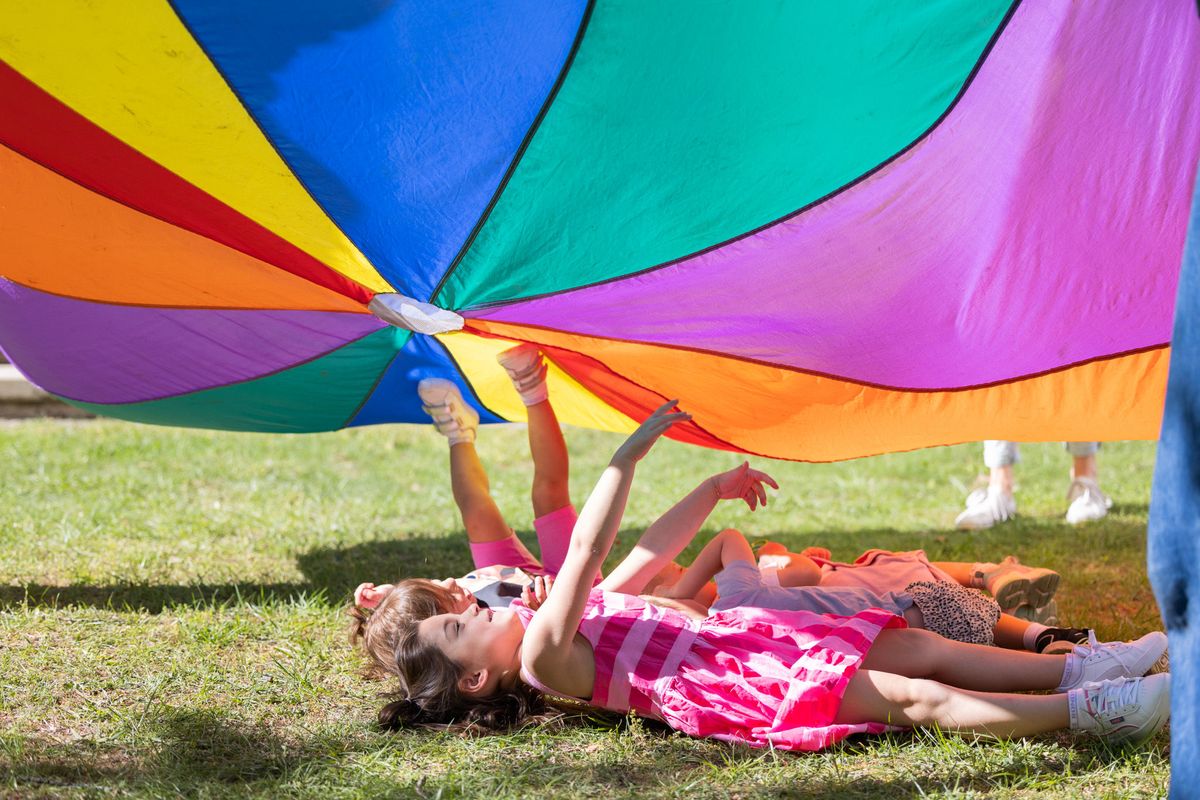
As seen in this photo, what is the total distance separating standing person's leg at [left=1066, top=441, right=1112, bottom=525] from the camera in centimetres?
523

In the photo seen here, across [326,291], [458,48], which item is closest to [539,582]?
[326,291]

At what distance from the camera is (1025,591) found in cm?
358

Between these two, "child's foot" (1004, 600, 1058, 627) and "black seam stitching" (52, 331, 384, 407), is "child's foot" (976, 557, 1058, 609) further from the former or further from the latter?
"black seam stitching" (52, 331, 384, 407)

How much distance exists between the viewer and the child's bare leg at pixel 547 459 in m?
3.82

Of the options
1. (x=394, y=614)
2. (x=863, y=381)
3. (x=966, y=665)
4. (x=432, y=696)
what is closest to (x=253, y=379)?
(x=394, y=614)

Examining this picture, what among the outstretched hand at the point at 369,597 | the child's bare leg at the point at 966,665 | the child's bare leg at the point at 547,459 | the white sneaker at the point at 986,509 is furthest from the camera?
the white sneaker at the point at 986,509

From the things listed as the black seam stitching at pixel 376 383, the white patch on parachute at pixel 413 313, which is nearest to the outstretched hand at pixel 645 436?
the white patch on parachute at pixel 413 313

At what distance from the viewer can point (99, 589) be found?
395cm

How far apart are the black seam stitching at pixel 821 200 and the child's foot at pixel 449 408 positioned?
36.8 inches

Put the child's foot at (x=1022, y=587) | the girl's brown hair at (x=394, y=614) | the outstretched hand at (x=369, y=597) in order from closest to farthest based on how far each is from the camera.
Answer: the girl's brown hair at (x=394, y=614) < the outstretched hand at (x=369, y=597) < the child's foot at (x=1022, y=587)

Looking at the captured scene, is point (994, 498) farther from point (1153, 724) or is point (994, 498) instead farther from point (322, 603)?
point (322, 603)

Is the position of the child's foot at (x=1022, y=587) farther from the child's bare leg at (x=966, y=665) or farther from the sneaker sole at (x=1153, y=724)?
the sneaker sole at (x=1153, y=724)

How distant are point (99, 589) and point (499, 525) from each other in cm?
132

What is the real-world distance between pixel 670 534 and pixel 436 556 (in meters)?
1.67
